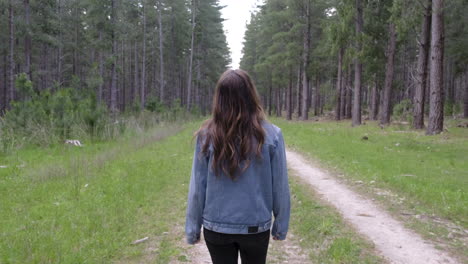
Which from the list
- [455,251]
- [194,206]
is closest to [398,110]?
[455,251]

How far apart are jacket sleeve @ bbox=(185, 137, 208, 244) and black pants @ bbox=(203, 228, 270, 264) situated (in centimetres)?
11

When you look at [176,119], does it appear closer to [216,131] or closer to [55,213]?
[55,213]

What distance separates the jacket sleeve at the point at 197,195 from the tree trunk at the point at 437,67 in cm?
1490

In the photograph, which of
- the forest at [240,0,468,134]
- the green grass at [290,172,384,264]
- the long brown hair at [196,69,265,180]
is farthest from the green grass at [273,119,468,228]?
the long brown hair at [196,69,265,180]

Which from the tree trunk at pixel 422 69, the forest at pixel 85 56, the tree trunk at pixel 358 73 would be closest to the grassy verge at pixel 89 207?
the forest at pixel 85 56

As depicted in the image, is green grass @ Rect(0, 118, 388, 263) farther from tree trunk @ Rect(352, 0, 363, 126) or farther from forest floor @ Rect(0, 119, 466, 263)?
tree trunk @ Rect(352, 0, 363, 126)

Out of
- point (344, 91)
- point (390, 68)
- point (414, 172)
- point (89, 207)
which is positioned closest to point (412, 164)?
point (414, 172)

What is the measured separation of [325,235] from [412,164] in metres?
5.60

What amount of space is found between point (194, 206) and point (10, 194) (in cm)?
614

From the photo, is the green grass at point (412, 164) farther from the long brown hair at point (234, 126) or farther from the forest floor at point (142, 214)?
the long brown hair at point (234, 126)

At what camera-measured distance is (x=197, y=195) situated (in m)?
2.42

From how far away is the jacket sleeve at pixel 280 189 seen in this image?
2377 millimetres

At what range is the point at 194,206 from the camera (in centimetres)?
245

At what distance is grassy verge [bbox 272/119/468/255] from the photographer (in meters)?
5.80
